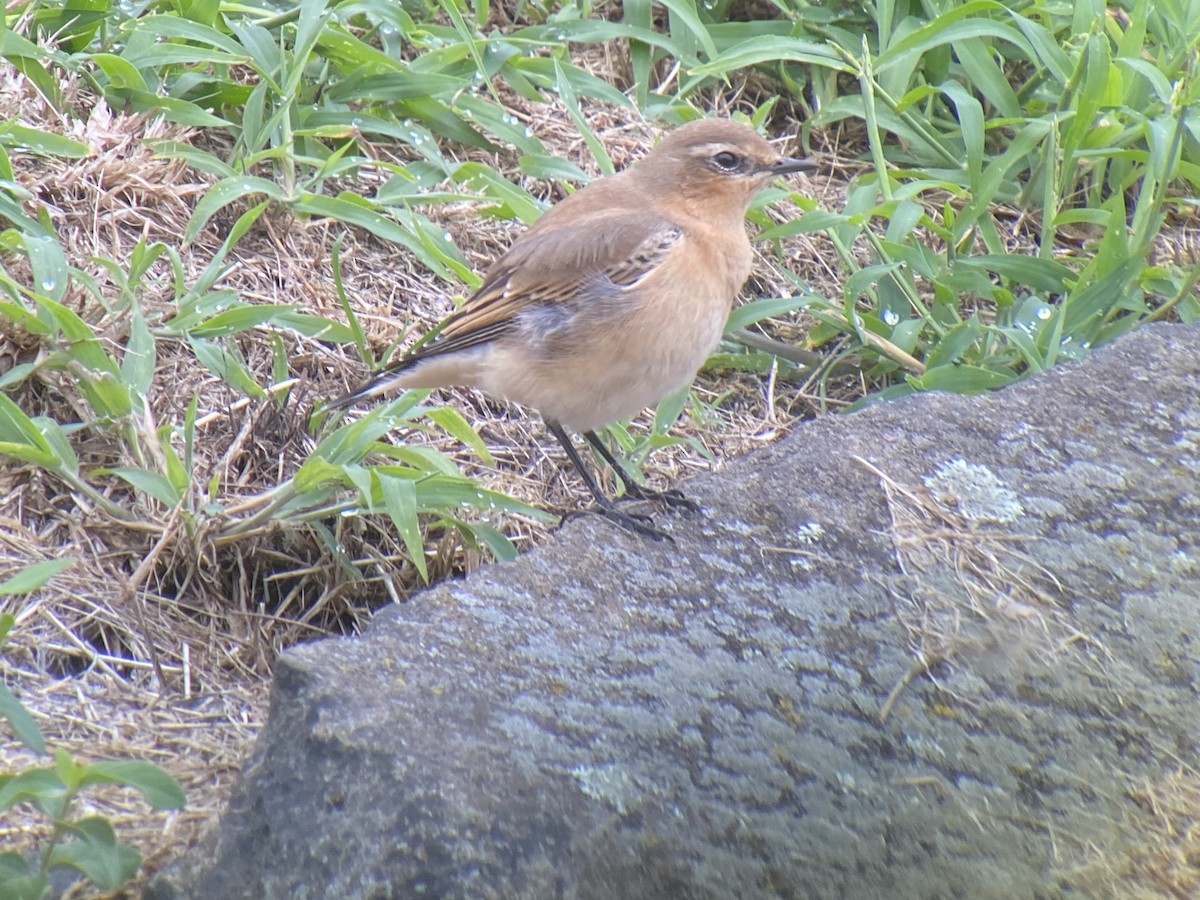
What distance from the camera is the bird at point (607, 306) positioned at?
4594 millimetres

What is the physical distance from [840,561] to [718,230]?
205 centimetres

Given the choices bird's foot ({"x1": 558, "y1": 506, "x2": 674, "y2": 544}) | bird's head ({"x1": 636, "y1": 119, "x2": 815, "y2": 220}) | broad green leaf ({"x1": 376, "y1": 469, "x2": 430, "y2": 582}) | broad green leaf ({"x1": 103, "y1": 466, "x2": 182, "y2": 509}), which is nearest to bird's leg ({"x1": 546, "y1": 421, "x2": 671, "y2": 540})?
bird's foot ({"x1": 558, "y1": 506, "x2": 674, "y2": 544})

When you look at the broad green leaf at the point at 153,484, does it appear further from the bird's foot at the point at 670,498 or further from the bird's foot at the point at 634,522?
the bird's foot at the point at 670,498

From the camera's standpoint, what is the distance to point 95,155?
5.24m

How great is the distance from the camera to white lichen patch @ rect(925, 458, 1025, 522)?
10.8ft

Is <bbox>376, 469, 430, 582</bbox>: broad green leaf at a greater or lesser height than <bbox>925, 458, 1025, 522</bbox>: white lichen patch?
lesser

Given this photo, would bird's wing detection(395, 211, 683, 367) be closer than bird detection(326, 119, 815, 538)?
No

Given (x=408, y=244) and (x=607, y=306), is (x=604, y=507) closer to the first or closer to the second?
(x=607, y=306)

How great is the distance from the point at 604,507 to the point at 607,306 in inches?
30.9

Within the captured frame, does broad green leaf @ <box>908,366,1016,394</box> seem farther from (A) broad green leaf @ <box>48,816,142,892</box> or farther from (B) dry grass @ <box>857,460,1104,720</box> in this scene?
(A) broad green leaf @ <box>48,816,142,892</box>

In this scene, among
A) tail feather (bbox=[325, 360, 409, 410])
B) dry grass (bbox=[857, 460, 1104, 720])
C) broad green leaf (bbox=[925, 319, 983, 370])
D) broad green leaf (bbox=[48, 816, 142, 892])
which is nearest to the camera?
broad green leaf (bbox=[48, 816, 142, 892])

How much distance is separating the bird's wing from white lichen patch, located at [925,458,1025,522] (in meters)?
1.54

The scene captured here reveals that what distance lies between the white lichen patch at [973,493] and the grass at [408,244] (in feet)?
4.77

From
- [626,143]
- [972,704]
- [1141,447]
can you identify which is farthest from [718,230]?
[972,704]
